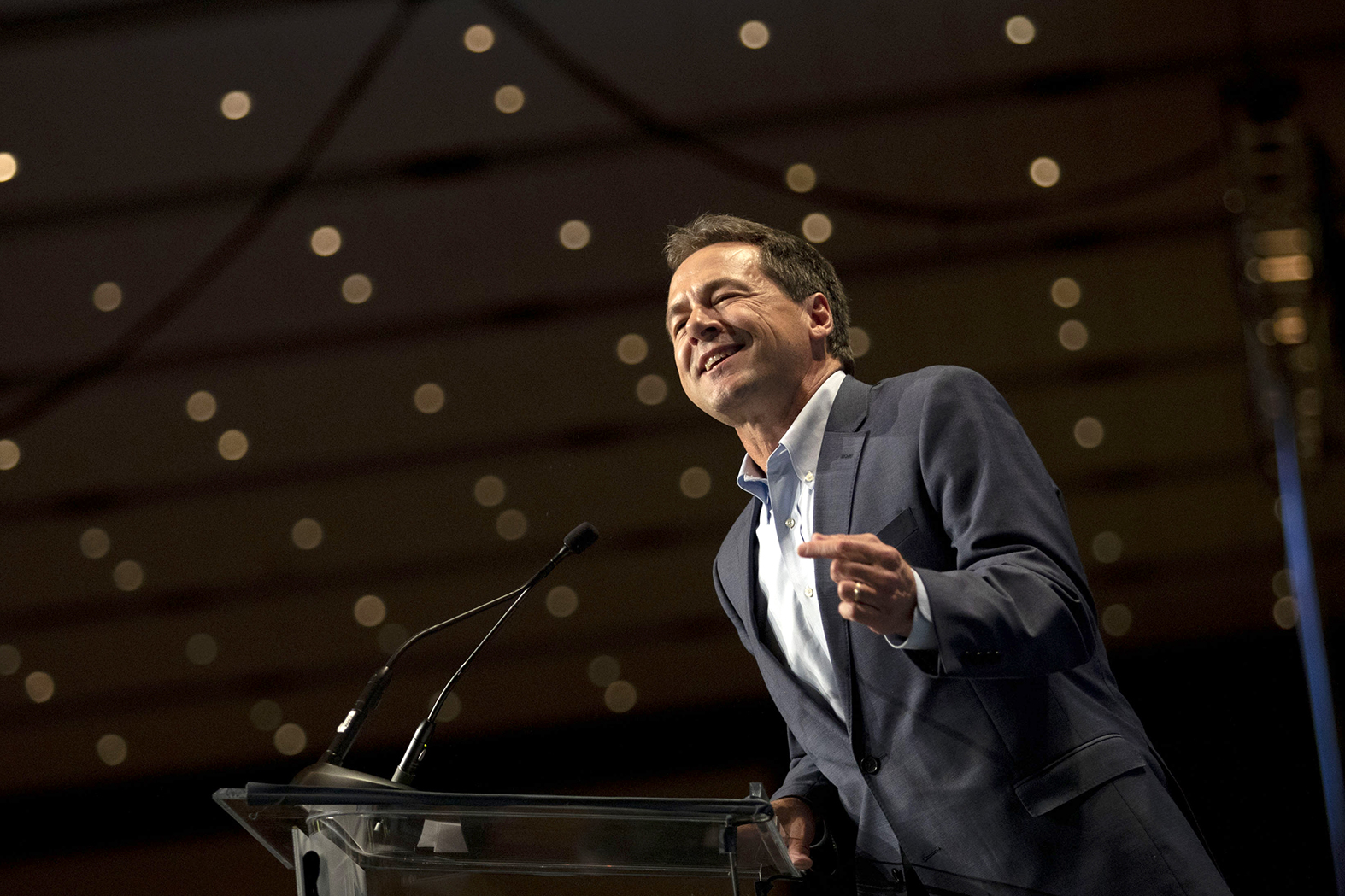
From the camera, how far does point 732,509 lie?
13.3ft

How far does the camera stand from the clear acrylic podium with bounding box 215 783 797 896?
117cm

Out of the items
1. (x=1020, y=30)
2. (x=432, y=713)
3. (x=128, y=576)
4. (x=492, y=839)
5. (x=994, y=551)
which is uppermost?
(x=1020, y=30)

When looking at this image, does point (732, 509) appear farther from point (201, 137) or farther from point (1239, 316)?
point (201, 137)

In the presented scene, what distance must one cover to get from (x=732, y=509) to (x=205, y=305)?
2.00 m

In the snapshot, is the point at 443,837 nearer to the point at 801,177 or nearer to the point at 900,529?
the point at 900,529

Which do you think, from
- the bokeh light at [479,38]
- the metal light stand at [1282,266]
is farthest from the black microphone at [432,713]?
the bokeh light at [479,38]

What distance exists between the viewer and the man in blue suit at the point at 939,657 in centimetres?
123

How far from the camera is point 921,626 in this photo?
1199 mm

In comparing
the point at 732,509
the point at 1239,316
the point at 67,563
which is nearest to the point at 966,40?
the point at 1239,316

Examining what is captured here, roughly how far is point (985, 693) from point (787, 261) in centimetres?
98

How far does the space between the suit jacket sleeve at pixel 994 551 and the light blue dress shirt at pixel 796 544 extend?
238 millimetres

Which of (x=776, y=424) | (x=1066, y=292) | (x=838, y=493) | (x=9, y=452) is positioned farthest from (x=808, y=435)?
(x=9, y=452)

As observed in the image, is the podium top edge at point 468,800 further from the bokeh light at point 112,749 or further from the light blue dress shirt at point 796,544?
the bokeh light at point 112,749

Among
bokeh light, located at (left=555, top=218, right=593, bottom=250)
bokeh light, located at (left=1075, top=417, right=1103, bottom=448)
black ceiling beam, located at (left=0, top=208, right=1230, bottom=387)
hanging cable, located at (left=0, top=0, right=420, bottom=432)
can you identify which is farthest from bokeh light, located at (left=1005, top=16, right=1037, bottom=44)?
hanging cable, located at (left=0, top=0, right=420, bottom=432)
